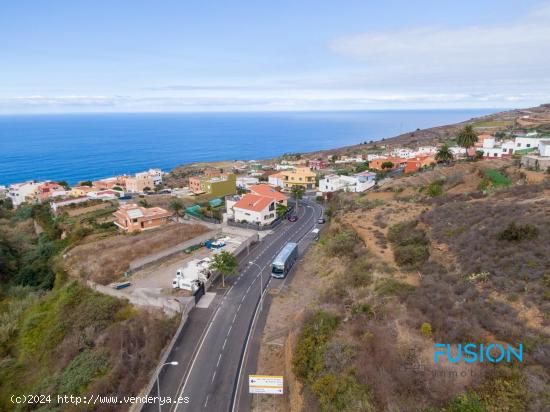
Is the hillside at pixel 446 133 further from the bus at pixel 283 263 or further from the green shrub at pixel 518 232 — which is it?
the green shrub at pixel 518 232

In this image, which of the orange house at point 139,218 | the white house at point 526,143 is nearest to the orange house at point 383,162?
the white house at point 526,143

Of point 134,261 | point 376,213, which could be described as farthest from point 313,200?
point 134,261

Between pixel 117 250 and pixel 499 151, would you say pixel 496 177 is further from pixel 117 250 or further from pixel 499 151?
pixel 117 250

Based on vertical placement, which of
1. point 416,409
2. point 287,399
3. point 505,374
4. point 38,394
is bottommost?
point 38,394

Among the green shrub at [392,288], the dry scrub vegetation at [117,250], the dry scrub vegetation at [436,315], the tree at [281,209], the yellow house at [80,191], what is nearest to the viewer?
the dry scrub vegetation at [436,315]

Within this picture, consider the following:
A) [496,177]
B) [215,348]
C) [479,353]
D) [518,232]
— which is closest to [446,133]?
[496,177]

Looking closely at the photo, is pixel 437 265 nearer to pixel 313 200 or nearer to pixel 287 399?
pixel 287 399
